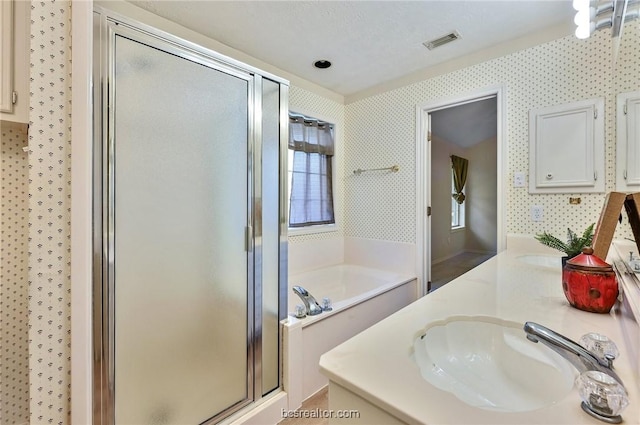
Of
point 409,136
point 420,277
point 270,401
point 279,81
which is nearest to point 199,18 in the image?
point 279,81

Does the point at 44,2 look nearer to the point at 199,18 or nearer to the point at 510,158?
the point at 199,18

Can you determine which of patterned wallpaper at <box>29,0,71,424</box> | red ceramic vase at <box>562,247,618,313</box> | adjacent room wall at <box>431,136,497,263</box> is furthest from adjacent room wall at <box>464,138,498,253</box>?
patterned wallpaper at <box>29,0,71,424</box>

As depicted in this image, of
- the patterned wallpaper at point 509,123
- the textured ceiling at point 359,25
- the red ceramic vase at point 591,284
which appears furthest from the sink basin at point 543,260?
the textured ceiling at point 359,25

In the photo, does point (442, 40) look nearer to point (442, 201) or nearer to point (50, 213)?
point (50, 213)

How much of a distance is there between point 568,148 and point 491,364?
1.89 m

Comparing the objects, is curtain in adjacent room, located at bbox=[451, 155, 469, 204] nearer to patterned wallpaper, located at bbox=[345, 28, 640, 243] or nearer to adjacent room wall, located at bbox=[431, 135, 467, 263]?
adjacent room wall, located at bbox=[431, 135, 467, 263]

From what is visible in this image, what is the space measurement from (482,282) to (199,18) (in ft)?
7.65

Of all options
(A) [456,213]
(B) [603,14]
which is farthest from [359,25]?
(A) [456,213]

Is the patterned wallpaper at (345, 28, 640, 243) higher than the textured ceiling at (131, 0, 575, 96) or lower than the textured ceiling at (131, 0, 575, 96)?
lower

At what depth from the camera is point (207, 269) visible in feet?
4.42

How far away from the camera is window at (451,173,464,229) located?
553 cm

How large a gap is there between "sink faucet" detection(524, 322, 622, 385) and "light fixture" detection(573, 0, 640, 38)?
1.00m

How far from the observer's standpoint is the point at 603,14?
48.9 inches

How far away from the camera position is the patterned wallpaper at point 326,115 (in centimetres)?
278
